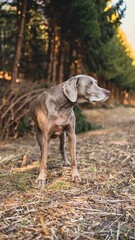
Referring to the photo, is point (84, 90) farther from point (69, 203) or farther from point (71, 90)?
point (69, 203)

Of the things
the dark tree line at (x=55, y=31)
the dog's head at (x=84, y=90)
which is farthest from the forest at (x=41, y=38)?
the dog's head at (x=84, y=90)

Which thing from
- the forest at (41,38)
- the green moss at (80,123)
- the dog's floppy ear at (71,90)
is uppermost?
the forest at (41,38)

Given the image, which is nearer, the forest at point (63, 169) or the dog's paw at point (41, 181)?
the forest at point (63, 169)

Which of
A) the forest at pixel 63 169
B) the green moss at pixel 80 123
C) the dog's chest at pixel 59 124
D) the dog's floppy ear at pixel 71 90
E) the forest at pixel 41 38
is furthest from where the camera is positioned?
the green moss at pixel 80 123

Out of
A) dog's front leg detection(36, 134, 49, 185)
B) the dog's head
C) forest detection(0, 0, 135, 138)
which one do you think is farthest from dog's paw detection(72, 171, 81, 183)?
forest detection(0, 0, 135, 138)

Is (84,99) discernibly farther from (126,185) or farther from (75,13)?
(75,13)

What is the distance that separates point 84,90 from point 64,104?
297mm

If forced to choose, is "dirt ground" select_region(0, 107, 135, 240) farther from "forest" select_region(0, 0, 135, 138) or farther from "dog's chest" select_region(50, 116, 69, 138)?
"forest" select_region(0, 0, 135, 138)

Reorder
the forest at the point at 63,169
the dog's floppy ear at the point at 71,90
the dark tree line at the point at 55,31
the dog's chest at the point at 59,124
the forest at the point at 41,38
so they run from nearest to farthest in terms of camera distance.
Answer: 1. the forest at the point at 63,169
2. the dog's floppy ear at the point at 71,90
3. the dog's chest at the point at 59,124
4. the forest at the point at 41,38
5. the dark tree line at the point at 55,31

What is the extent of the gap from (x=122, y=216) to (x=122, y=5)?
9.04 meters

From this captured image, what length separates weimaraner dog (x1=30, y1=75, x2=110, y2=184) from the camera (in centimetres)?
388

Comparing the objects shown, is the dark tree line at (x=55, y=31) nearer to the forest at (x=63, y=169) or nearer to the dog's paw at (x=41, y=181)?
the forest at (x=63, y=169)

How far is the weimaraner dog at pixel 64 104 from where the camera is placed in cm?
388

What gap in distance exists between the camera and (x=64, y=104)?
3945 mm
